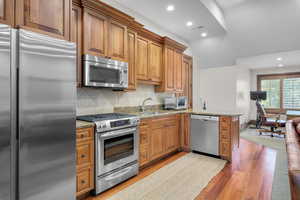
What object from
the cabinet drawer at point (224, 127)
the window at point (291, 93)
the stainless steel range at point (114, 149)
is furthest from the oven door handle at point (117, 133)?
the window at point (291, 93)

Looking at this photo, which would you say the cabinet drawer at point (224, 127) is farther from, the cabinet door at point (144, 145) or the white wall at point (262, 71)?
the white wall at point (262, 71)

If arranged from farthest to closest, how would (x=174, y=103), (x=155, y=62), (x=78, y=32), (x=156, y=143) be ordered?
(x=174, y=103) < (x=155, y=62) < (x=156, y=143) < (x=78, y=32)

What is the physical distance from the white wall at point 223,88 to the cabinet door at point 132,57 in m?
3.67

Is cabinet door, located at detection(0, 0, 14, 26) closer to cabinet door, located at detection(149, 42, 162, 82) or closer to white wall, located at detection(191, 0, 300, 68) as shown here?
cabinet door, located at detection(149, 42, 162, 82)

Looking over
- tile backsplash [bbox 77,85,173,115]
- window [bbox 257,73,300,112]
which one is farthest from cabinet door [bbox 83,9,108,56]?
window [bbox 257,73,300,112]

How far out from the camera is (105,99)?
312 cm

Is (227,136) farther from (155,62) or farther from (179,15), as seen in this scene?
(179,15)

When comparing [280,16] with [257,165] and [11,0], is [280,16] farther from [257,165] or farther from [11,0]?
[11,0]

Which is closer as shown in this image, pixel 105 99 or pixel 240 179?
pixel 240 179

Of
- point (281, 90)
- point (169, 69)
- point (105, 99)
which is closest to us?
point (105, 99)

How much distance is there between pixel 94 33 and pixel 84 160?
175cm

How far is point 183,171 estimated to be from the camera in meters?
2.90

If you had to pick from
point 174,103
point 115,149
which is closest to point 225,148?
point 174,103

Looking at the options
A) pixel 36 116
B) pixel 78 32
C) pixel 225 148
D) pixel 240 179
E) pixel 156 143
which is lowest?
pixel 240 179
